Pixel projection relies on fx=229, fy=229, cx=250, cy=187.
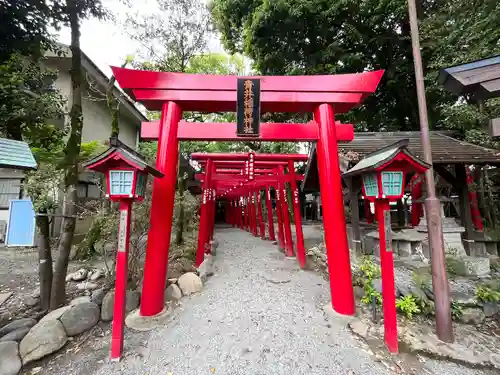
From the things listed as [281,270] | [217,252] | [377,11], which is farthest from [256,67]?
[281,270]

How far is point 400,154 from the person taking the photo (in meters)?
2.93

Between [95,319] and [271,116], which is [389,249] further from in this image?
[271,116]

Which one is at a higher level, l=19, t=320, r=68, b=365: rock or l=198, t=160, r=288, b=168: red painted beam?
l=198, t=160, r=288, b=168: red painted beam

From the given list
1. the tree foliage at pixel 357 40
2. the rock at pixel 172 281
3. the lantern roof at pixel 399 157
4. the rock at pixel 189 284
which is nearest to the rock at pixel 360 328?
the lantern roof at pixel 399 157

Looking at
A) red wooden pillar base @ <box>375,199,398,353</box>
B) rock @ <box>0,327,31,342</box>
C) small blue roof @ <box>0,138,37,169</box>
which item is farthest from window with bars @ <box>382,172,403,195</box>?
rock @ <box>0,327,31,342</box>

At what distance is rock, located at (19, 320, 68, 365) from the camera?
9.90 feet

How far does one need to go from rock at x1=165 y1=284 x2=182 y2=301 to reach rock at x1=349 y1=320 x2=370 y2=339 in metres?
3.10

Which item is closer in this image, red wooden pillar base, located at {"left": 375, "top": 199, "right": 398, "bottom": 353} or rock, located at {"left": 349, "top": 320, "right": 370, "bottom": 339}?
red wooden pillar base, located at {"left": 375, "top": 199, "right": 398, "bottom": 353}

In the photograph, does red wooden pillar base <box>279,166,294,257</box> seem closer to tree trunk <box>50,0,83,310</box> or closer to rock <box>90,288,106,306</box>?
rock <box>90,288,106,306</box>

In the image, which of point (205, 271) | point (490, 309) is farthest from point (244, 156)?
point (490, 309)

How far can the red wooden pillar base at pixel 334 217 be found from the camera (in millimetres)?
3830

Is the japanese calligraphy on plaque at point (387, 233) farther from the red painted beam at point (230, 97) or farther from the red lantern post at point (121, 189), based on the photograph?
the red lantern post at point (121, 189)

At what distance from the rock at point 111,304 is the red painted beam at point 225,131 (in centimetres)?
291

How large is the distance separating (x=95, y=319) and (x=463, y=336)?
5790mm
